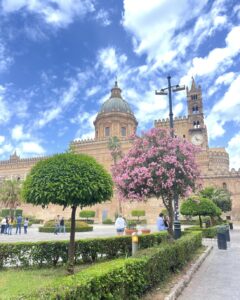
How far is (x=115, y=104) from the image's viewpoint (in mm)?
65875

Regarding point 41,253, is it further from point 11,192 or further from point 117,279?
point 11,192

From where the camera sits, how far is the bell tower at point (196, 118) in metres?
59.6

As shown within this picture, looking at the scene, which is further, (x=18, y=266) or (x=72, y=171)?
(x=18, y=266)

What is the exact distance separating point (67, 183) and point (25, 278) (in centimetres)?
270

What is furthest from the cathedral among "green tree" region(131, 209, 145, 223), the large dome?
"green tree" region(131, 209, 145, 223)

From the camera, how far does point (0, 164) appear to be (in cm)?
7456

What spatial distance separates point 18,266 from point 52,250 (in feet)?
3.71

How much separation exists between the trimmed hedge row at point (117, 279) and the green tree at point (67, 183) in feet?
7.30

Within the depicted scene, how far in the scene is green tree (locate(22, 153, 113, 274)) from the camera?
7.25m

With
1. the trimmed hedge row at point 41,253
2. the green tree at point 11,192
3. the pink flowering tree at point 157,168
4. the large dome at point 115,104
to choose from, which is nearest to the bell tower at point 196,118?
the large dome at point 115,104

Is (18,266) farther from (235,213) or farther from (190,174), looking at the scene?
(235,213)

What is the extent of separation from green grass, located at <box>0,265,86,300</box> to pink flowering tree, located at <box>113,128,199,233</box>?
3217 mm

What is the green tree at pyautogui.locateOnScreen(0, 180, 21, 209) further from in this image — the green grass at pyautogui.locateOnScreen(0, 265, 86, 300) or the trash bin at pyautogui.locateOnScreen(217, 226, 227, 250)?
the green grass at pyautogui.locateOnScreen(0, 265, 86, 300)

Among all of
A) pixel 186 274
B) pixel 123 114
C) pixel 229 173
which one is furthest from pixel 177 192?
pixel 123 114
